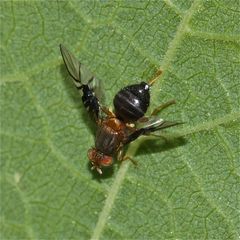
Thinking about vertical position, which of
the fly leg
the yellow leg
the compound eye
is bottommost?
the compound eye

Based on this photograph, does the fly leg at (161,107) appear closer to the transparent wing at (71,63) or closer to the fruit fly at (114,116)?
the fruit fly at (114,116)

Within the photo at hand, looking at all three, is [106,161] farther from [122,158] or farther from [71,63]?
[71,63]

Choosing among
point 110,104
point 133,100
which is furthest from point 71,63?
point 133,100

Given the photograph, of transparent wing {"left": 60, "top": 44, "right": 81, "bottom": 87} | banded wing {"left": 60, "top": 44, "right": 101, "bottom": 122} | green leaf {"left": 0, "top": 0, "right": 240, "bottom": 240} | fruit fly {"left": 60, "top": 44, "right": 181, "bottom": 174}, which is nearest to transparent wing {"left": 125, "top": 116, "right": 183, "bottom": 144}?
fruit fly {"left": 60, "top": 44, "right": 181, "bottom": 174}

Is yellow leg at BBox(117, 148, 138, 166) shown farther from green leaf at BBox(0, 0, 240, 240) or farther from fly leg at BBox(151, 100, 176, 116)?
fly leg at BBox(151, 100, 176, 116)

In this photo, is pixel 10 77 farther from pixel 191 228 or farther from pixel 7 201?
pixel 191 228

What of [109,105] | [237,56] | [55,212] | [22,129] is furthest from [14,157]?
[237,56]
